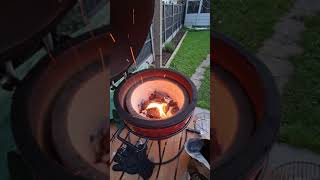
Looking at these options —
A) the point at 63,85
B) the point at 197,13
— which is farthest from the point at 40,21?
the point at 197,13

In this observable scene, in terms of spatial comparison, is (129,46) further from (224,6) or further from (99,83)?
(224,6)

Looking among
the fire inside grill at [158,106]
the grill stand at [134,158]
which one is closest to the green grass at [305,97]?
the grill stand at [134,158]

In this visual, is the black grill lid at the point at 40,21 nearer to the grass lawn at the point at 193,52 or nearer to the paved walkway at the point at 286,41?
the grass lawn at the point at 193,52

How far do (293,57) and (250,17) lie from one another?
47 centimetres

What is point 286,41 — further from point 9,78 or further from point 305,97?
point 9,78

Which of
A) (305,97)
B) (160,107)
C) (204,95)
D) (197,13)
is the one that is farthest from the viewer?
(305,97)

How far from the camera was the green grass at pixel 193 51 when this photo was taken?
153 centimetres

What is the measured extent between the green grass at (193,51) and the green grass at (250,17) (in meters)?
0.40

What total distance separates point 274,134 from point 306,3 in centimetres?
245

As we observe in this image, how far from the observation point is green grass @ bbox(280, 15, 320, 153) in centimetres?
195

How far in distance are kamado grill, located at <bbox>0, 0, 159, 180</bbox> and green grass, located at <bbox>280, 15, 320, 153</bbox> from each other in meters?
1.43

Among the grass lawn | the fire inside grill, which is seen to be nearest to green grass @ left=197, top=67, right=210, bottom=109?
the grass lawn

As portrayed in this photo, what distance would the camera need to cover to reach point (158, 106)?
764mm

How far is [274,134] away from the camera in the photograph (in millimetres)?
535
